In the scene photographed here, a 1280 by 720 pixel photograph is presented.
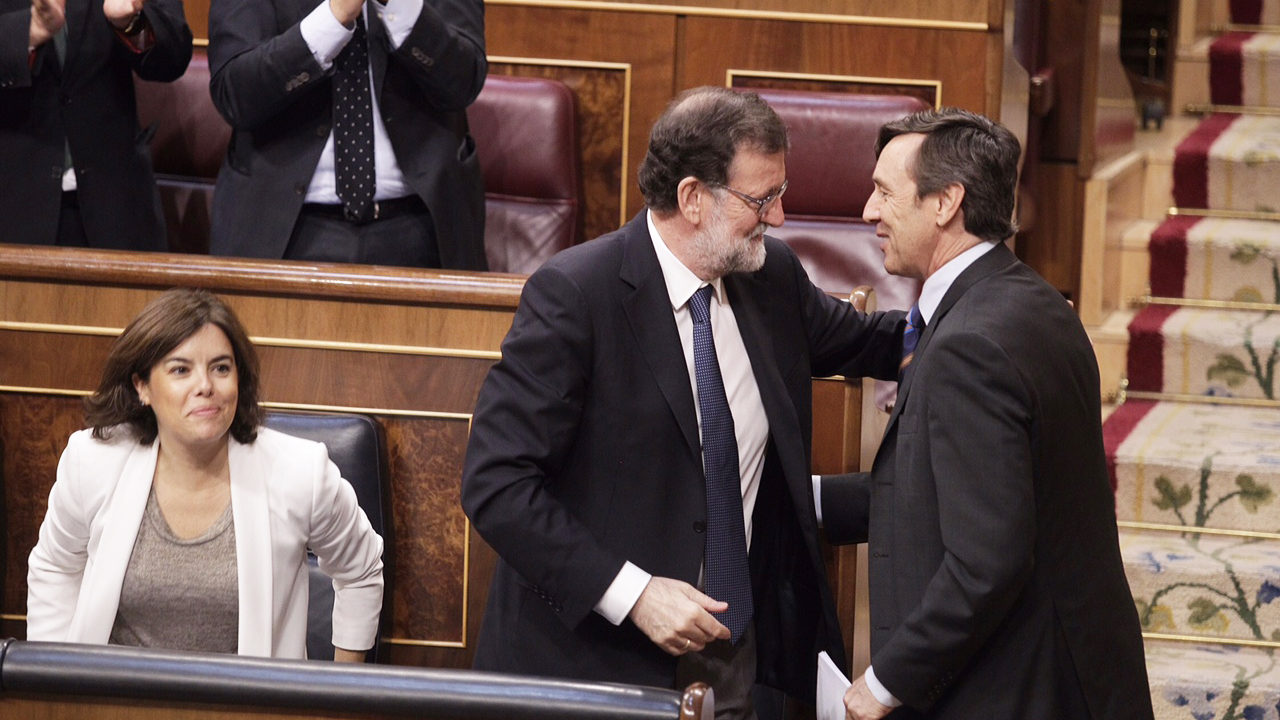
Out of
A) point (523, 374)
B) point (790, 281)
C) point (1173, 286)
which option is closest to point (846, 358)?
point (790, 281)

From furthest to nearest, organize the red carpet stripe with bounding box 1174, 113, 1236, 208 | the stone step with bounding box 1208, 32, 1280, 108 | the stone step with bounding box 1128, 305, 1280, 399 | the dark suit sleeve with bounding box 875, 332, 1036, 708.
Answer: the stone step with bounding box 1208, 32, 1280, 108, the red carpet stripe with bounding box 1174, 113, 1236, 208, the stone step with bounding box 1128, 305, 1280, 399, the dark suit sleeve with bounding box 875, 332, 1036, 708

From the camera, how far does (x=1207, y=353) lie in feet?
12.2

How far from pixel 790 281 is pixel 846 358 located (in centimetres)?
15

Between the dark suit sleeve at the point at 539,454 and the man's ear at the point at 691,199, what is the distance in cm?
18

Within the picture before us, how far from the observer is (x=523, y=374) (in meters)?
1.84

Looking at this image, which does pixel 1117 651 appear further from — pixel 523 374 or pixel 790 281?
pixel 523 374

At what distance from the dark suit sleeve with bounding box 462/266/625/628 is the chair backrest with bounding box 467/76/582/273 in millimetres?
1435

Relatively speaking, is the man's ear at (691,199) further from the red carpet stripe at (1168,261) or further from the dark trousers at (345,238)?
the red carpet stripe at (1168,261)

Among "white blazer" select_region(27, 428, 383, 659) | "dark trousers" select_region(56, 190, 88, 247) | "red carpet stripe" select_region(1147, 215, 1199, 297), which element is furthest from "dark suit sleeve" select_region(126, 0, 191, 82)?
"red carpet stripe" select_region(1147, 215, 1199, 297)

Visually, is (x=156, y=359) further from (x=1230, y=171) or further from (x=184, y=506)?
(x=1230, y=171)

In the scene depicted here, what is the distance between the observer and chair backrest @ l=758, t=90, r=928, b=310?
3.13 meters

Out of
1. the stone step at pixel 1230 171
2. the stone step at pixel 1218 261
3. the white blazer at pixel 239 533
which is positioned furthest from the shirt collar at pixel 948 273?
the stone step at pixel 1230 171

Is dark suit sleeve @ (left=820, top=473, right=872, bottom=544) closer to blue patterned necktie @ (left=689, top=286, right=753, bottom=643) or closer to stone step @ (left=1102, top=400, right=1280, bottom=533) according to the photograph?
blue patterned necktie @ (left=689, top=286, right=753, bottom=643)

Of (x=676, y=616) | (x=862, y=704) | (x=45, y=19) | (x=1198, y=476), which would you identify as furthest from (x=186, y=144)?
(x=1198, y=476)
